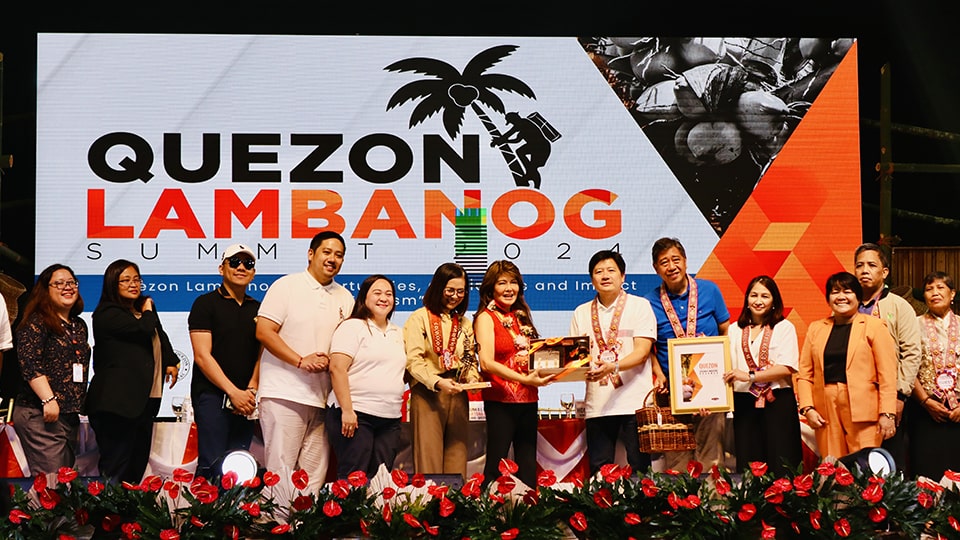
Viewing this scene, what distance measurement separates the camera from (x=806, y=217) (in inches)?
300

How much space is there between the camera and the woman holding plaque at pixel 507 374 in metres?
5.10

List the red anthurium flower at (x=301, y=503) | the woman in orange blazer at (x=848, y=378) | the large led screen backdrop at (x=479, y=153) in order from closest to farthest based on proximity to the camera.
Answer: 1. the red anthurium flower at (x=301, y=503)
2. the woman in orange blazer at (x=848, y=378)
3. the large led screen backdrop at (x=479, y=153)

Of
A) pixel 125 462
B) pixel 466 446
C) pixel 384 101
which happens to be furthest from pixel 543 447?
pixel 384 101

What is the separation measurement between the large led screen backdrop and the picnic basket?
236 cm

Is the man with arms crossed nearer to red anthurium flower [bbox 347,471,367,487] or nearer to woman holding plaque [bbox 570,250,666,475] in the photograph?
woman holding plaque [bbox 570,250,666,475]

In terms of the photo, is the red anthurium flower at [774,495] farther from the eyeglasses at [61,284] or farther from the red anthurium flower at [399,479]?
the eyeglasses at [61,284]

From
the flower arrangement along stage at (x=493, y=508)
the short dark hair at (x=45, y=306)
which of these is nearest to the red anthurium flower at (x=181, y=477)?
the flower arrangement along stage at (x=493, y=508)

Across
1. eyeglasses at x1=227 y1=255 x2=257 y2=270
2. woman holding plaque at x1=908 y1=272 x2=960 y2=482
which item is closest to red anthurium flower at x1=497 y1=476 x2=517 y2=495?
eyeglasses at x1=227 y1=255 x2=257 y2=270

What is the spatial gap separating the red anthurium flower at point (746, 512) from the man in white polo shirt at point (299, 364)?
205cm

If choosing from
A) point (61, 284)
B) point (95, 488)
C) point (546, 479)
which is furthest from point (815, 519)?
point (61, 284)

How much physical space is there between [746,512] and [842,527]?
0.31 m

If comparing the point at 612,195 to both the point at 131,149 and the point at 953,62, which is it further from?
the point at 131,149

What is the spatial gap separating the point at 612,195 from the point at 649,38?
1.11 meters

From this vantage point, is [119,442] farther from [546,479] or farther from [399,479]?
[546,479]
